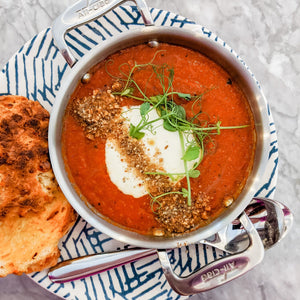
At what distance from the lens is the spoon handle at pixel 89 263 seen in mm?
1943

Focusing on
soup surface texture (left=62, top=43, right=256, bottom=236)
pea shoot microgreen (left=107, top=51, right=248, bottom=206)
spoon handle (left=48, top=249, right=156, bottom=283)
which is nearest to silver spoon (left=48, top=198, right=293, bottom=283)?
spoon handle (left=48, top=249, right=156, bottom=283)

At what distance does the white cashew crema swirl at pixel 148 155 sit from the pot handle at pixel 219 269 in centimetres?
43

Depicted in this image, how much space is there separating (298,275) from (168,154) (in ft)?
4.56

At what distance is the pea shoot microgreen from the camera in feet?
5.52

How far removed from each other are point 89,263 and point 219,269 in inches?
28.7

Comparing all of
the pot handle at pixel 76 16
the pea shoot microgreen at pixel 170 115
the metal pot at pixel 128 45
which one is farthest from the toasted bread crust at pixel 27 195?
the pea shoot microgreen at pixel 170 115

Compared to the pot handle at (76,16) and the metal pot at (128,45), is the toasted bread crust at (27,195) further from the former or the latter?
the pot handle at (76,16)

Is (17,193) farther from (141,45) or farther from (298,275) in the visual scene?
(298,275)

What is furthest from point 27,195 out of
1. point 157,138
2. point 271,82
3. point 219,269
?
point 271,82

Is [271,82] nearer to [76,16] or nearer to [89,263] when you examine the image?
[76,16]

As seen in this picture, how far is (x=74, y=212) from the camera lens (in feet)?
6.28

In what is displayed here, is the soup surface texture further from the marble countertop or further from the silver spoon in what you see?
the marble countertop

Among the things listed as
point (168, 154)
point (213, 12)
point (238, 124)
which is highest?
point (213, 12)

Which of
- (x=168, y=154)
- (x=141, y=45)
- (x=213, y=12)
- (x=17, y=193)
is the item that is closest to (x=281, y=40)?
(x=213, y=12)
